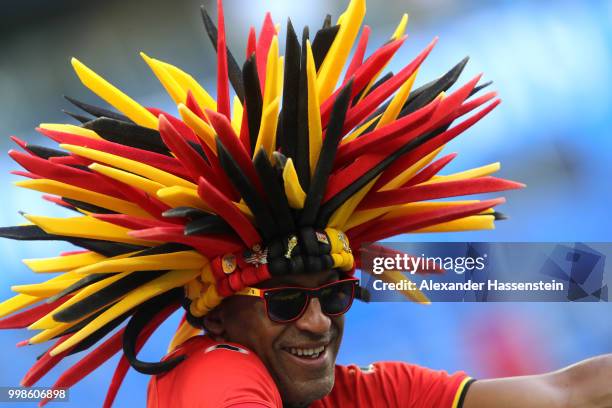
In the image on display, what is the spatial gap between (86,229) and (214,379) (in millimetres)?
474

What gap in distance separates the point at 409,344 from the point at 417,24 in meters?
1.53

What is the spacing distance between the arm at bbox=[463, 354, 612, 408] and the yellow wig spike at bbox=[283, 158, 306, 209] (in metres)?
0.71

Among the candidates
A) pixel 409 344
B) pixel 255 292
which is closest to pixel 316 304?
pixel 255 292

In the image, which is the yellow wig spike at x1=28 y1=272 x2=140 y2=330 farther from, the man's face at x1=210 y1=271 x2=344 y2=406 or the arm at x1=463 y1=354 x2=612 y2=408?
the arm at x1=463 y1=354 x2=612 y2=408

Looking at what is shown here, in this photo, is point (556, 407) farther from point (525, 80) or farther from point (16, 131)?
point (16, 131)

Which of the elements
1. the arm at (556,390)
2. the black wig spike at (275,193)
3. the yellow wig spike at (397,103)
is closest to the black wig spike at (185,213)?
the black wig spike at (275,193)

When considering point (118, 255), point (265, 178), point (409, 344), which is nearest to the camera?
point (265, 178)

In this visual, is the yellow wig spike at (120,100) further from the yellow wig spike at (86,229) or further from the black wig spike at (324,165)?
the black wig spike at (324,165)

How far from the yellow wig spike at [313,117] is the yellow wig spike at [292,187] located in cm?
7

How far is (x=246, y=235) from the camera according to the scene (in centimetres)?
192

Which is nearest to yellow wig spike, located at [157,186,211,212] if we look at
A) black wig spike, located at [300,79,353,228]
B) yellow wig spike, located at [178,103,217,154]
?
yellow wig spike, located at [178,103,217,154]

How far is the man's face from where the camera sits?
196 cm

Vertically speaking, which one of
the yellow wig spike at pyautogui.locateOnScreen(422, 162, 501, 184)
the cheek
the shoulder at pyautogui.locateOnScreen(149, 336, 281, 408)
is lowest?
→ the shoulder at pyautogui.locateOnScreen(149, 336, 281, 408)

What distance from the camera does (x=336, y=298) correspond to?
202 cm
